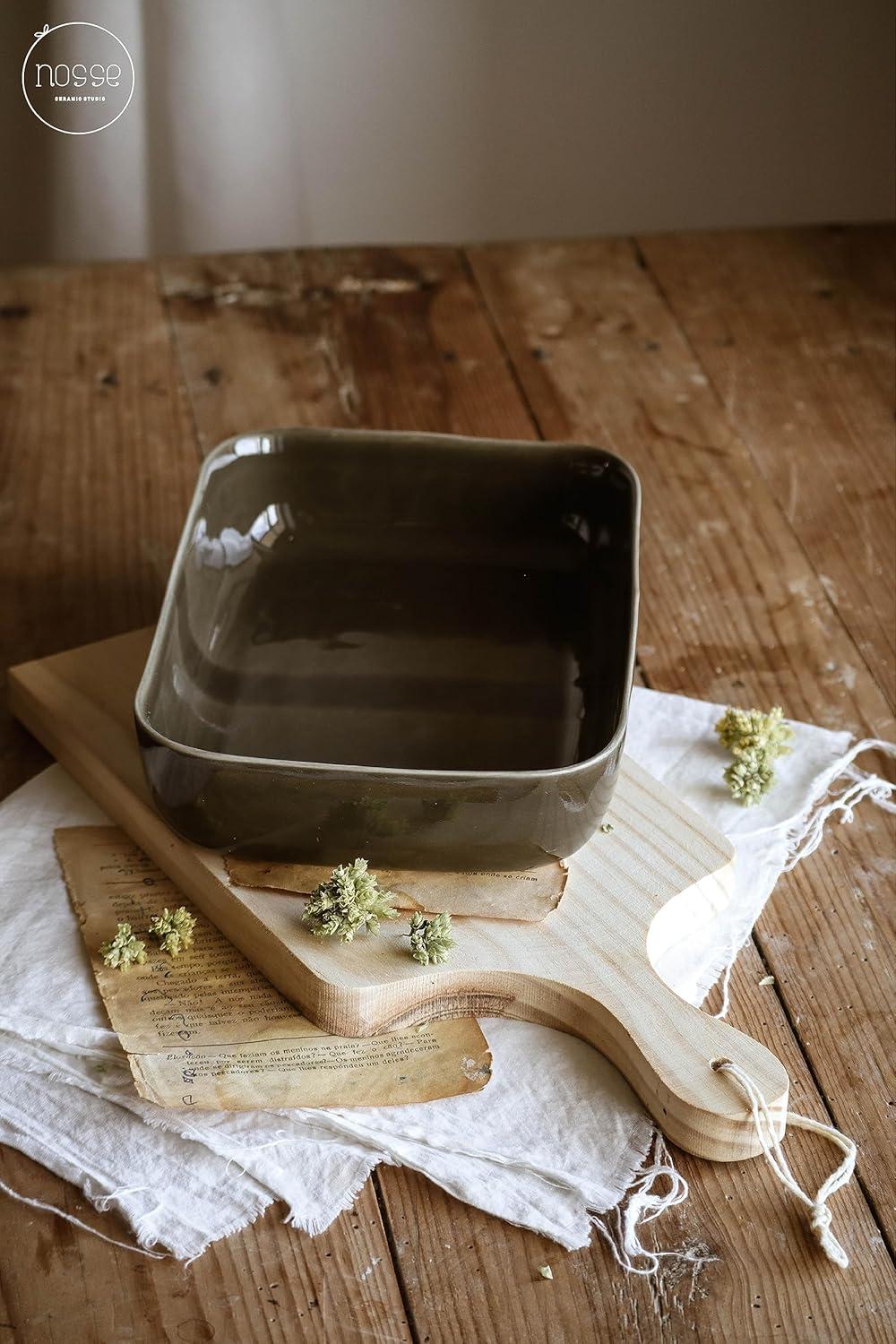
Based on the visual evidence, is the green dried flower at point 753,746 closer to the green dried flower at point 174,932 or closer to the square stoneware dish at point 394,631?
the square stoneware dish at point 394,631

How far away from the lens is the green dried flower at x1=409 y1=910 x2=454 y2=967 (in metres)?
0.55

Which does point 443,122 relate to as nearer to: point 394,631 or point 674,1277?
point 394,631

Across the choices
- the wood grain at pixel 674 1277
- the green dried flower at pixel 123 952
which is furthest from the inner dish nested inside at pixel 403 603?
the wood grain at pixel 674 1277

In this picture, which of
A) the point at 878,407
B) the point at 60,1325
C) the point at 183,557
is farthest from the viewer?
the point at 878,407

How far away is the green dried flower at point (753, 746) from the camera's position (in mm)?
671

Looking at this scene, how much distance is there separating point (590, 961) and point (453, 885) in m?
0.07

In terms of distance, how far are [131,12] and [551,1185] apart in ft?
1.81

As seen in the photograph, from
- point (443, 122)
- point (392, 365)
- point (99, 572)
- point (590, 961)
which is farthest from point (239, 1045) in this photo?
point (392, 365)

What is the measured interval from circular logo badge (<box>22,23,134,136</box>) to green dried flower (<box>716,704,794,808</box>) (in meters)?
0.43

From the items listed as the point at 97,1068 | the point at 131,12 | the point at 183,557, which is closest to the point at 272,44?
the point at 131,12

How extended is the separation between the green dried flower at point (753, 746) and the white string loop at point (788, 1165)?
0.17 m

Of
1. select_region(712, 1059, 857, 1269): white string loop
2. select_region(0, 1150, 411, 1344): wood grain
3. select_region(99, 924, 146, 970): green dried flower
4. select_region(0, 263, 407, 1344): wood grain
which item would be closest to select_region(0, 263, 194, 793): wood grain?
select_region(0, 263, 407, 1344): wood grain

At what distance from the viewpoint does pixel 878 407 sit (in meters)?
0.96

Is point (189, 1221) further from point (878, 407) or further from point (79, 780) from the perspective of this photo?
Result: point (878, 407)
